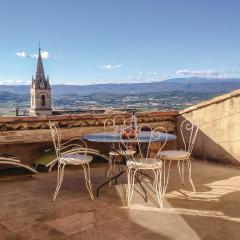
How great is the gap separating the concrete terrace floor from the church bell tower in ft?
255

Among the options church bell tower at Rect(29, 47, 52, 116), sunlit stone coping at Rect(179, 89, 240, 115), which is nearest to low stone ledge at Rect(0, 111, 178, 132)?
sunlit stone coping at Rect(179, 89, 240, 115)

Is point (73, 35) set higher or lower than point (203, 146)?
higher

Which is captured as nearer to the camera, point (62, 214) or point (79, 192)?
point (62, 214)

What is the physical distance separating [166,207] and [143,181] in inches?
44.4

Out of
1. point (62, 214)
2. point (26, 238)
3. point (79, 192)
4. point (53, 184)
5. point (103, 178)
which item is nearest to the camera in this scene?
point (26, 238)

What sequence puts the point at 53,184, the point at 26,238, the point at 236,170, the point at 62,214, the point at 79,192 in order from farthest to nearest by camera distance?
the point at 236,170
the point at 53,184
the point at 79,192
the point at 62,214
the point at 26,238

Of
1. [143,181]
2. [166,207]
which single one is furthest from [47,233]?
[143,181]

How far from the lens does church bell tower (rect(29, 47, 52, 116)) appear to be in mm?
82062

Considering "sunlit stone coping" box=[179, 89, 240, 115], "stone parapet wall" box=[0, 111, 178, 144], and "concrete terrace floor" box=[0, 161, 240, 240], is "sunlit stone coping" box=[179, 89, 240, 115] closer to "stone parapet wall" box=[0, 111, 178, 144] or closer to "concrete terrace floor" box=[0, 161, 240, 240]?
"stone parapet wall" box=[0, 111, 178, 144]

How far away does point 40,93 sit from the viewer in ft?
276

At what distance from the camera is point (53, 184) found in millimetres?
4789

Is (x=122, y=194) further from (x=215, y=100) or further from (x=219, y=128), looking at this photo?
(x=215, y=100)

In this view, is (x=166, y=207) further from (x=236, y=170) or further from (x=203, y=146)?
(x=203, y=146)

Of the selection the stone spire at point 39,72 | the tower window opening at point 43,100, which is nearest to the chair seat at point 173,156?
the tower window opening at point 43,100
